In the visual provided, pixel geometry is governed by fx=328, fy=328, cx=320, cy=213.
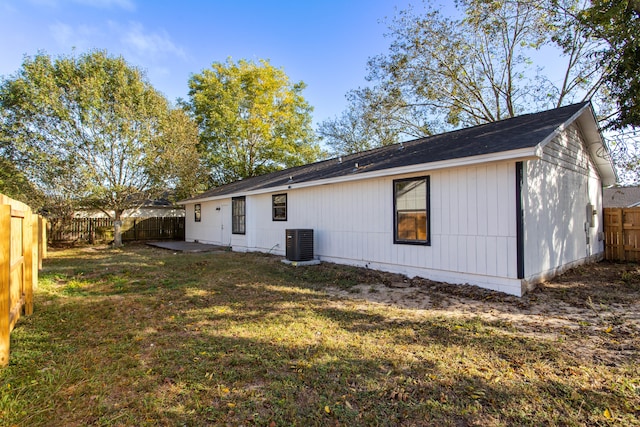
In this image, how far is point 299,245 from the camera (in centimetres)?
924

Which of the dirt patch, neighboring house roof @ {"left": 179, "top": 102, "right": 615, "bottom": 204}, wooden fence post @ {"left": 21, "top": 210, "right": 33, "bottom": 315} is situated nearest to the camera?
the dirt patch

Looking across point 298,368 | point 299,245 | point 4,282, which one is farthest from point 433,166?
point 4,282

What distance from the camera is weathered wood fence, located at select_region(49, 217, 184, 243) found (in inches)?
671

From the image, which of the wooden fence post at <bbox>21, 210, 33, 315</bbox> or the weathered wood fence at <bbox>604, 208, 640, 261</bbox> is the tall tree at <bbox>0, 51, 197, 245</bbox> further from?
the weathered wood fence at <bbox>604, 208, 640, 261</bbox>

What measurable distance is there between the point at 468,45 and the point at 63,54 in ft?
60.5

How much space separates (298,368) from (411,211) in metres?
5.02

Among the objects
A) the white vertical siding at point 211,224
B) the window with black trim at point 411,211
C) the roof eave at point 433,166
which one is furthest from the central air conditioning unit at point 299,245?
the white vertical siding at point 211,224

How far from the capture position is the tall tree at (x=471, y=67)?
1498 centimetres

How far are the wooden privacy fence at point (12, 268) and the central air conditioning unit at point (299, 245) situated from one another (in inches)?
225

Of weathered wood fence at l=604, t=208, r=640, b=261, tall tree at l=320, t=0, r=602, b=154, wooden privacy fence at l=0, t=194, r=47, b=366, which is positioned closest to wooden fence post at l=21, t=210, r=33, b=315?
wooden privacy fence at l=0, t=194, r=47, b=366

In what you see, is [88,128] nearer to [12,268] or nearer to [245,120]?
[12,268]

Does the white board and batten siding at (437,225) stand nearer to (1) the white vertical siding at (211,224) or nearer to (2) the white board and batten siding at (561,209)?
(2) the white board and batten siding at (561,209)

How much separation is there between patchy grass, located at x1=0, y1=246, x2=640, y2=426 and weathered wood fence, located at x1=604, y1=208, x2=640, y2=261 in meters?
6.00

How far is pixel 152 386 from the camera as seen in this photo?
272 centimetres
